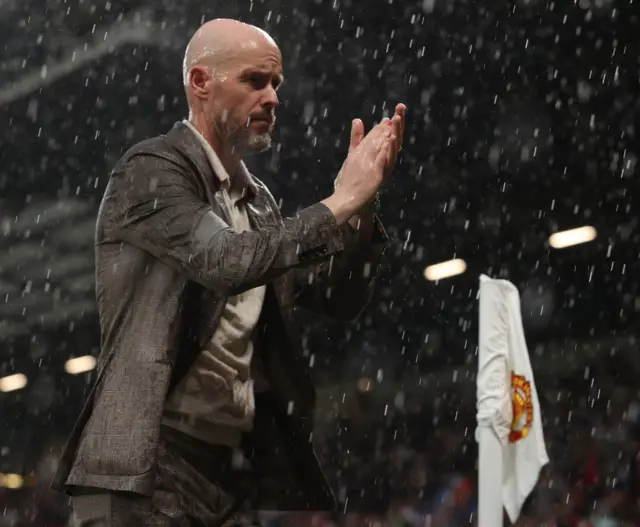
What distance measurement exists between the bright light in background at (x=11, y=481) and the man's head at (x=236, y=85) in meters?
10.5

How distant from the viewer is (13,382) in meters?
13.2

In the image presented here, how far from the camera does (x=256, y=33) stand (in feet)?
8.52

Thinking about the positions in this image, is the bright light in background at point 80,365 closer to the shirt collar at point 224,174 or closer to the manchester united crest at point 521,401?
the manchester united crest at point 521,401

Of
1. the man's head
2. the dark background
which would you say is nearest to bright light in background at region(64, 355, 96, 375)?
the dark background

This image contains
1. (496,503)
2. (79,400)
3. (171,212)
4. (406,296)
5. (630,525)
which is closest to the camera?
(171,212)

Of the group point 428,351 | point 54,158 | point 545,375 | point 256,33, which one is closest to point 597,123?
point 545,375

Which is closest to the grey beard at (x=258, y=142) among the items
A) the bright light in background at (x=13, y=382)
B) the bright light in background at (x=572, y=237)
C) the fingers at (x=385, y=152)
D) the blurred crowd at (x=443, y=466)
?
the fingers at (x=385, y=152)

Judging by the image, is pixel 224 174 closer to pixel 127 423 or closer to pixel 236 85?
pixel 236 85

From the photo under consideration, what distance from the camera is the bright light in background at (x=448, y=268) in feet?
36.8

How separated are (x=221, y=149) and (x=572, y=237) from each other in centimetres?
842

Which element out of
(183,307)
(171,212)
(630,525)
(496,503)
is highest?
(171,212)

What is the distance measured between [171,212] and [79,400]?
11290mm

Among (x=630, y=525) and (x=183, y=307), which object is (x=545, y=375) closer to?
(x=630, y=525)

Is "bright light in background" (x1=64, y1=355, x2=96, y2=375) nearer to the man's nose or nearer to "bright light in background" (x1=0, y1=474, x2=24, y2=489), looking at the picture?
"bright light in background" (x1=0, y1=474, x2=24, y2=489)
